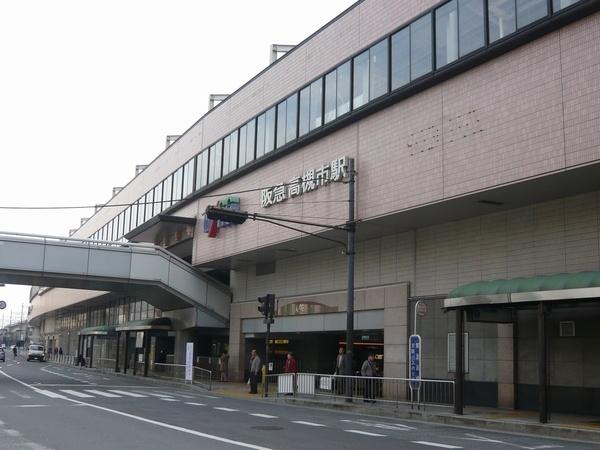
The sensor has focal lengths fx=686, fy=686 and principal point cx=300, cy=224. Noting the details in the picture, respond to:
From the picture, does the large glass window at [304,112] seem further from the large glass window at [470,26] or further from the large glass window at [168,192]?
the large glass window at [168,192]

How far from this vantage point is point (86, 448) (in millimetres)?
11445

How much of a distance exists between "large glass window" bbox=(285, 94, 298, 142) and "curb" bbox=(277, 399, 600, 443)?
41.4 ft

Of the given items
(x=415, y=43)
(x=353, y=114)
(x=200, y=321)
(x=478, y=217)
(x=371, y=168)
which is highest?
(x=415, y=43)

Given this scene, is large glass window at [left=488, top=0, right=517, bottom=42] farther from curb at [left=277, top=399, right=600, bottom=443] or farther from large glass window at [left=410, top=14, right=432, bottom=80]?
curb at [left=277, top=399, right=600, bottom=443]

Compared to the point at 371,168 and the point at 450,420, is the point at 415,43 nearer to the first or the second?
the point at 371,168

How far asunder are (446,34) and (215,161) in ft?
63.8

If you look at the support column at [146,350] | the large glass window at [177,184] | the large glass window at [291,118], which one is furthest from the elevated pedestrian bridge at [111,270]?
the large glass window at [291,118]

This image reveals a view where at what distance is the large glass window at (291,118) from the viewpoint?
99.1ft

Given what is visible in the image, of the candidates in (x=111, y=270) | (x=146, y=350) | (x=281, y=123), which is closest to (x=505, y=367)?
(x=281, y=123)

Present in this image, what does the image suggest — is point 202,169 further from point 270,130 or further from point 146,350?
point 146,350

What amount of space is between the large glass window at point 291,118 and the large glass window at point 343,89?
3.29 meters

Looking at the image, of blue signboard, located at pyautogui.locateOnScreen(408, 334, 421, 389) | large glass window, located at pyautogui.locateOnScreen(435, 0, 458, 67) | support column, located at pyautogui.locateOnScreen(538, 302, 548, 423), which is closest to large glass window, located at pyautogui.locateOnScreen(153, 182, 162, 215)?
large glass window, located at pyautogui.locateOnScreen(435, 0, 458, 67)

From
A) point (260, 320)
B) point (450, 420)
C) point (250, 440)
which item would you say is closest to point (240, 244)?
point (260, 320)

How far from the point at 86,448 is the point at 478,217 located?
15249mm
